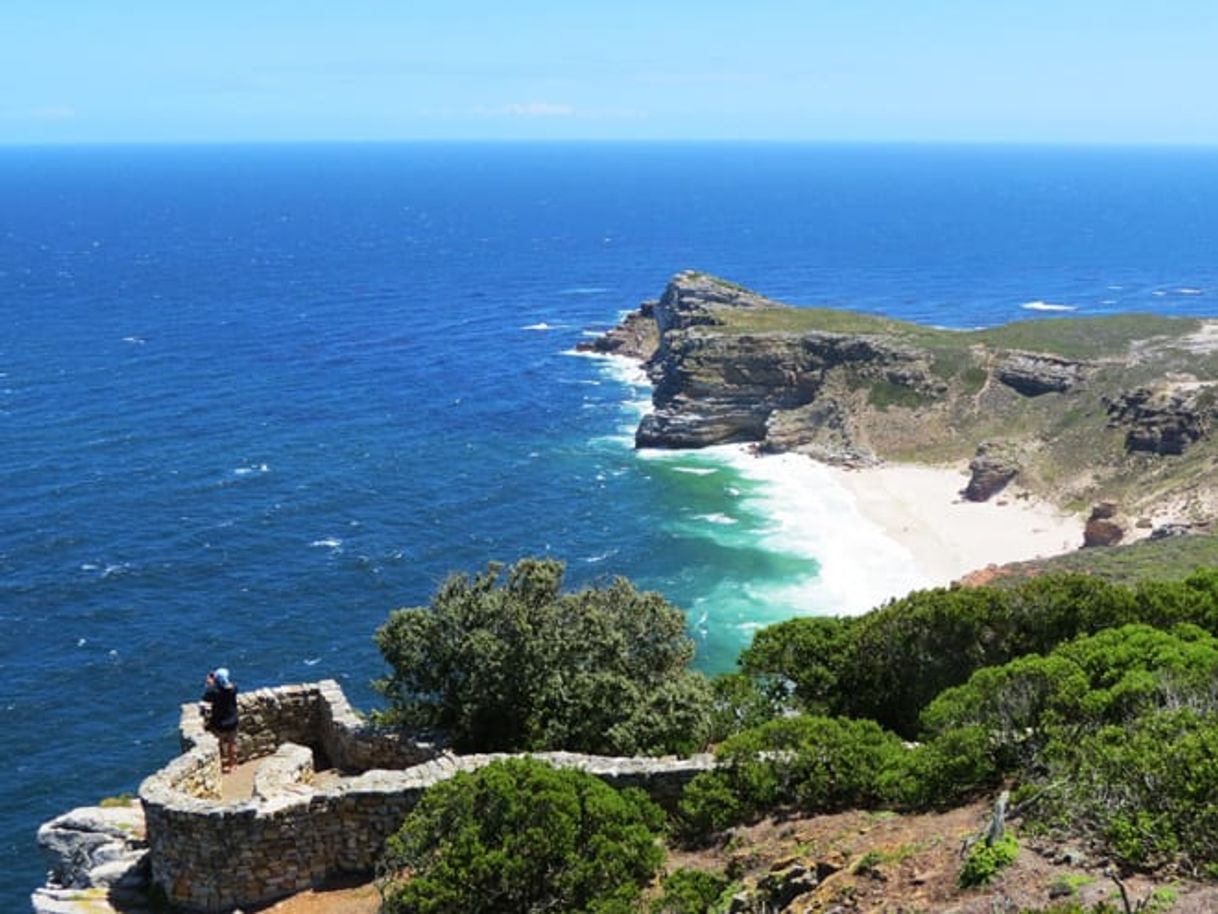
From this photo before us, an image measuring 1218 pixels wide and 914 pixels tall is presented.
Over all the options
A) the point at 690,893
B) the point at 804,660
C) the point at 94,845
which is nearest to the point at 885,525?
the point at 804,660

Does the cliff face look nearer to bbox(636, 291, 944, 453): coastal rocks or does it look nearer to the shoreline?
bbox(636, 291, 944, 453): coastal rocks

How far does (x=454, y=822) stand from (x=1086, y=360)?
103m

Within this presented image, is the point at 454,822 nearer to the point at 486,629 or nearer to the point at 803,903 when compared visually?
the point at 803,903

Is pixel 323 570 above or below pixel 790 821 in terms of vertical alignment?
below

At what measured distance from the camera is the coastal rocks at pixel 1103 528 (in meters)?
79.4

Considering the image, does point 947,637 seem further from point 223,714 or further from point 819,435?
point 819,435

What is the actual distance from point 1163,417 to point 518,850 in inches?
3384

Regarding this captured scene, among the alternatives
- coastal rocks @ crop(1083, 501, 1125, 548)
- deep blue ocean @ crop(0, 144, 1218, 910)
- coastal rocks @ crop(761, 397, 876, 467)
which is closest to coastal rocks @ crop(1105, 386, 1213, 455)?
coastal rocks @ crop(1083, 501, 1125, 548)

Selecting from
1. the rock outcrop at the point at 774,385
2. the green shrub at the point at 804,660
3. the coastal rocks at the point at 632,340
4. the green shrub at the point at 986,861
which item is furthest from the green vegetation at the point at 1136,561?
the coastal rocks at the point at 632,340

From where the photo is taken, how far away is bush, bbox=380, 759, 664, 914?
17.5m

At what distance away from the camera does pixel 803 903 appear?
15977 mm

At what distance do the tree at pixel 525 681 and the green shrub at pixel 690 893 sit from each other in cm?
703

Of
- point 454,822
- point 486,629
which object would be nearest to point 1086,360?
point 486,629

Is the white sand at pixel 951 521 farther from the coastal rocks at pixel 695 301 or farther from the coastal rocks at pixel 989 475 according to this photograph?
the coastal rocks at pixel 695 301
